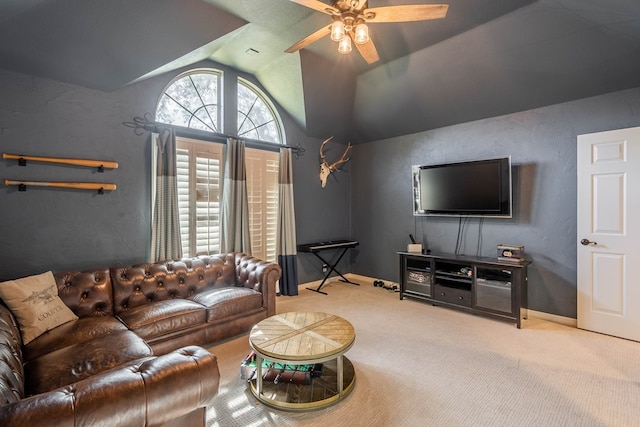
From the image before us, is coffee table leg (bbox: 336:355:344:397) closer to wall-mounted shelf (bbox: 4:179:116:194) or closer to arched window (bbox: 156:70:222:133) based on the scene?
wall-mounted shelf (bbox: 4:179:116:194)

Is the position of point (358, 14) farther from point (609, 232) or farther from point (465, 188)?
point (609, 232)

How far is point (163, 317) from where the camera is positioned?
8.28ft

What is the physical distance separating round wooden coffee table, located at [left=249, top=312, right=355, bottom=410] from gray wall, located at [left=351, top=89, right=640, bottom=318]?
2.79 metres

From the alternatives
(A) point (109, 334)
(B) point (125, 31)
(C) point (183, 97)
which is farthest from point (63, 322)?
(C) point (183, 97)

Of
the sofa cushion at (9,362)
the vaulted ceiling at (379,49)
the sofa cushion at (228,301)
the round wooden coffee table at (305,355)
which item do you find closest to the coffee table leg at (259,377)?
the round wooden coffee table at (305,355)

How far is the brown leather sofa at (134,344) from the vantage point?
1.03m

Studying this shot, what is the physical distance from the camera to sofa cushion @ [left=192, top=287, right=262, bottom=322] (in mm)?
2832

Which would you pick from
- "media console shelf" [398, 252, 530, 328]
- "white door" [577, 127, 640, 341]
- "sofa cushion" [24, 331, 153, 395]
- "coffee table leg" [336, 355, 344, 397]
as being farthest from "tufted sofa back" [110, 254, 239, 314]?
"white door" [577, 127, 640, 341]

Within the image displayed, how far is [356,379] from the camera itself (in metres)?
2.33

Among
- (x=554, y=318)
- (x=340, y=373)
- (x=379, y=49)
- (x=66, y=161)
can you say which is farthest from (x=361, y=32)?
(x=554, y=318)

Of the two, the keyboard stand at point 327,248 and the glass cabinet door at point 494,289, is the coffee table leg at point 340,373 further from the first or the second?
the keyboard stand at point 327,248

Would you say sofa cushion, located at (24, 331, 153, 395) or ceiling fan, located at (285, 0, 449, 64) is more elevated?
ceiling fan, located at (285, 0, 449, 64)

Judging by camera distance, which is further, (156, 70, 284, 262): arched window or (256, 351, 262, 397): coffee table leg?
(156, 70, 284, 262): arched window

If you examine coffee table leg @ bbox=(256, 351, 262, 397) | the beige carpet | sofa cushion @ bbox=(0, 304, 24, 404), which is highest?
sofa cushion @ bbox=(0, 304, 24, 404)
